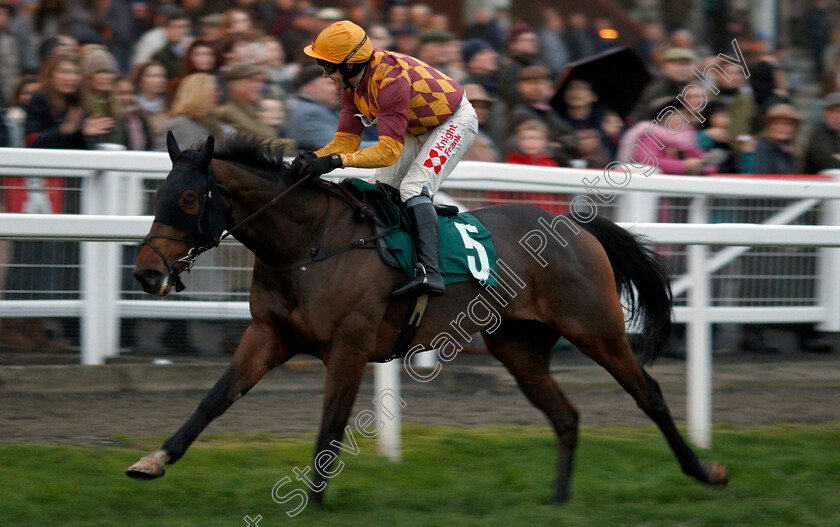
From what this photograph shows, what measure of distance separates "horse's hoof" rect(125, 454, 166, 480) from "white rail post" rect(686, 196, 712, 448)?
101 inches

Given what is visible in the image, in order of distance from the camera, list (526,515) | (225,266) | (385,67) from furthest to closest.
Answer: (225,266), (385,67), (526,515)

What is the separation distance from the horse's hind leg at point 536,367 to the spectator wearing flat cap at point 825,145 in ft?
13.3

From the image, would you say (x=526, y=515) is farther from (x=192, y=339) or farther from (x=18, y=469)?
(x=192, y=339)

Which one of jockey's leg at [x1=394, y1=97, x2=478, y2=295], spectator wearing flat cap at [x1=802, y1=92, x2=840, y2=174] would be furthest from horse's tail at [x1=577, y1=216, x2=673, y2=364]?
spectator wearing flat cap at [x1=802, y1=92, x2=840, y2=174]

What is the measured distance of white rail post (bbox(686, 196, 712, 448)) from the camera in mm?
5012

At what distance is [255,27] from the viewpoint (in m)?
8.08

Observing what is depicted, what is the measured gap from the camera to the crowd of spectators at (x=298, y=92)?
6227 mm

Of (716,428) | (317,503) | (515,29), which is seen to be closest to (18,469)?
(317,503)

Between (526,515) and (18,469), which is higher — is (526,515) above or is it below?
above

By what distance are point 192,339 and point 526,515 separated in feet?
9.04

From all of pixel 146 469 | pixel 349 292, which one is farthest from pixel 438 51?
pixel 146 469

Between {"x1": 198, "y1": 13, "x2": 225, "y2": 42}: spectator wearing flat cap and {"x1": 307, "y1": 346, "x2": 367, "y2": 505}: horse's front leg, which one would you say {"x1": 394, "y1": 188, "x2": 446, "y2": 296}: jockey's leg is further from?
{"x1": 198, "y1": 13, "x2": 225, "y2": 42}: spectator wearing flat cap

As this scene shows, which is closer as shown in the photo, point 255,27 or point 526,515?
point 526,515

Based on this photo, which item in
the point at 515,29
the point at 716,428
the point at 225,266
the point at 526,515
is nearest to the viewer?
the point at 526,515
